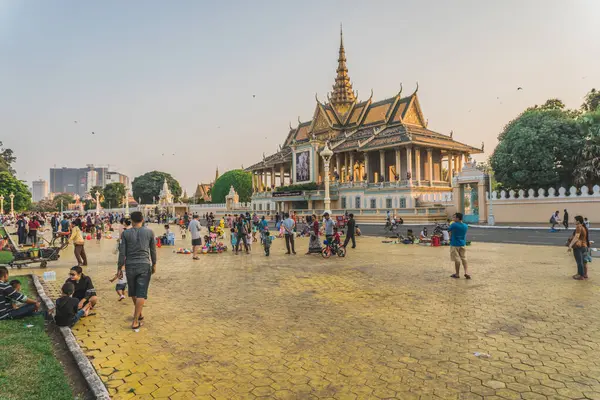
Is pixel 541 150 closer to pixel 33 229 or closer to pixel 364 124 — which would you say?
pixel 364 124

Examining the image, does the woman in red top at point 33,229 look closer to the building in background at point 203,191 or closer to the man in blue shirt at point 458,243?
the man in blue shirt at point 458,243

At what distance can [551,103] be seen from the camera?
1592 inches

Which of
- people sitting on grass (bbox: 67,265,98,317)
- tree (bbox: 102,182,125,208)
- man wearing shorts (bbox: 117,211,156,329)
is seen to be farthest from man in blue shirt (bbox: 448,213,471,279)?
tree (bbox: 102,182,125,208)

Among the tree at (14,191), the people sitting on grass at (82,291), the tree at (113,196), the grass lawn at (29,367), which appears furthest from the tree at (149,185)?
the grass lawn at (29,367)

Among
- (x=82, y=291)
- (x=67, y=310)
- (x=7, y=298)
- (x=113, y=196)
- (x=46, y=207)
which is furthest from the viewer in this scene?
(x=46, y=207)

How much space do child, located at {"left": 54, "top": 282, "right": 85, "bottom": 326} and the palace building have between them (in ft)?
116

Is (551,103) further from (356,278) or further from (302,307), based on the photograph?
(302,307)

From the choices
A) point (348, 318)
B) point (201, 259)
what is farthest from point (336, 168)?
point (348, 318)

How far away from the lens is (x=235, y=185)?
264 feet

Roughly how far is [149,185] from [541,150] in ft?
292

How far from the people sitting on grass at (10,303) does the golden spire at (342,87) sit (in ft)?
185

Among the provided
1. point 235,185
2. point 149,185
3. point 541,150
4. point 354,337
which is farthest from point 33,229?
point 149,185

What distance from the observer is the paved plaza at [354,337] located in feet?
12.5

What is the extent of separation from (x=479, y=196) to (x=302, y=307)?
2934 centimetres
